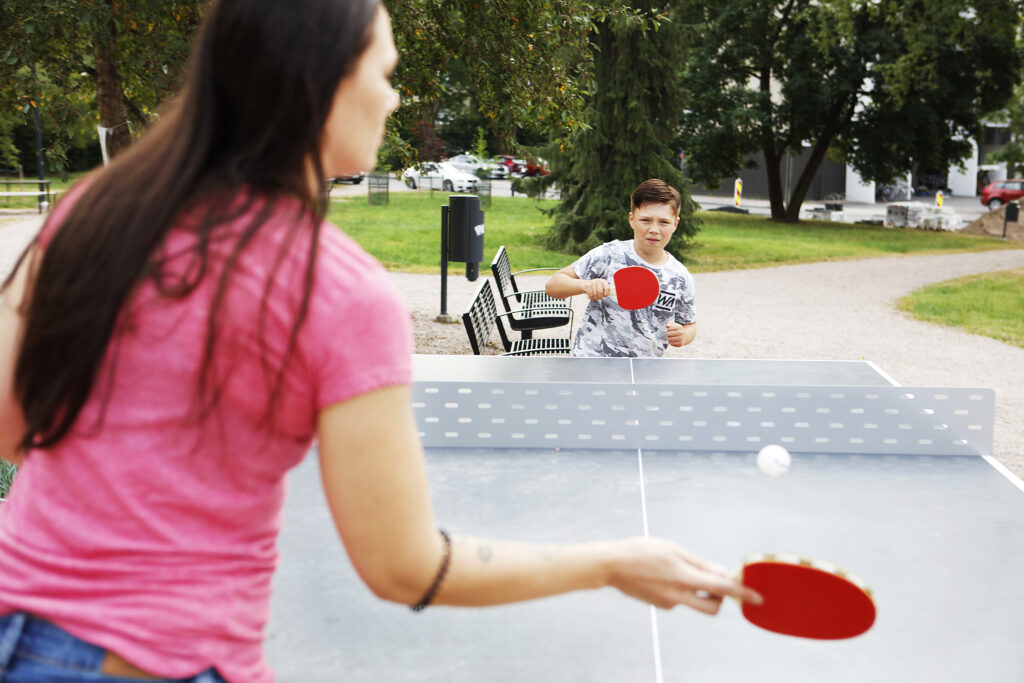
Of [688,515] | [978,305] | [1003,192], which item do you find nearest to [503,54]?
[688,515]

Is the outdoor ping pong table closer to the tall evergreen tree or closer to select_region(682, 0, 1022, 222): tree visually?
the tall evergreen tree

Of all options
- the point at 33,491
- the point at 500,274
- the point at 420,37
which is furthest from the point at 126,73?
the point at 33,491

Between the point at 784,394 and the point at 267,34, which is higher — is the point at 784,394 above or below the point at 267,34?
below

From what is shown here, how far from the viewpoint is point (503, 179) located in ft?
157

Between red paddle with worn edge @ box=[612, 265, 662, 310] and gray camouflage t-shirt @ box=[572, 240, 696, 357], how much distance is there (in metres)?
0.28

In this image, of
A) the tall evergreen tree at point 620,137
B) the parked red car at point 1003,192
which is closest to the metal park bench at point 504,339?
the tall evergreen tree at point 620,137

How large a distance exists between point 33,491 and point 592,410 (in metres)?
2.51

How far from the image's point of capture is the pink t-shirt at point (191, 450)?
0.92m

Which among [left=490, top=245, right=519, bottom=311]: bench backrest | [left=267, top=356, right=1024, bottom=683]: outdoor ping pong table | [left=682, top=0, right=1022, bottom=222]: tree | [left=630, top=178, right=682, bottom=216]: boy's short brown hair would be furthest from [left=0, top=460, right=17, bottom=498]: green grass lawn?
[left=682, top=0, right=1022, bottom=222]: tree

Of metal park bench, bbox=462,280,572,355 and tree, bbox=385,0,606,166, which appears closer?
metal park bench, bbox=462,280,572,355

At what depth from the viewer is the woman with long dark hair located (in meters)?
0.92

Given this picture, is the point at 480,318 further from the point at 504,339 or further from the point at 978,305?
the point at 978,305

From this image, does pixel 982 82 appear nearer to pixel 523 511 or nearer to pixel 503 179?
pixel 503 179

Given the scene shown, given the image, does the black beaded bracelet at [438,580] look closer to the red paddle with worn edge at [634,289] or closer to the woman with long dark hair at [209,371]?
the woman with long dark hair at [209,371]
